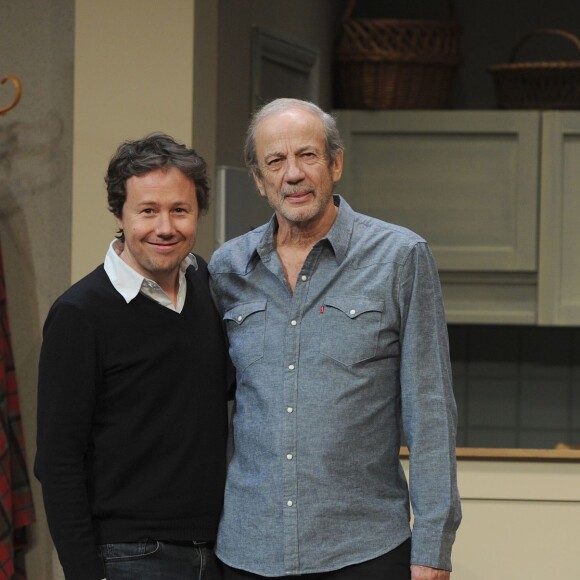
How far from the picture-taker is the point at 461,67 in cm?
385

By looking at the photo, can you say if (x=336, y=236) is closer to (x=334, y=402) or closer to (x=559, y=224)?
(x=334, y=402)

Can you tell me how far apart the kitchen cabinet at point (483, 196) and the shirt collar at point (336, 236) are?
1.81m

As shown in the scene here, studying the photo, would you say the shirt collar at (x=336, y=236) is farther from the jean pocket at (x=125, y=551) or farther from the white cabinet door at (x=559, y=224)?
the white cabinet door at (x=559, y=224)

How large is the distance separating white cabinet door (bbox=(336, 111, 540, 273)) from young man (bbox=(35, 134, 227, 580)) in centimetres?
193

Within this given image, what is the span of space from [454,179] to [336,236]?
195cm

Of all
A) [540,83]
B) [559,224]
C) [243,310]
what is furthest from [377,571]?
[540,83]

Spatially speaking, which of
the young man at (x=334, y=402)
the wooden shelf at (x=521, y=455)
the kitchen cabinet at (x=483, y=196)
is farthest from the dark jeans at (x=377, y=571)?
the kitchen cabinet at (x=483, y=196)

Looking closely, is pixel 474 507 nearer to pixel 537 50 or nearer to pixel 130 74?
pixel 130 74

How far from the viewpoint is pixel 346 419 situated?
1.57 m

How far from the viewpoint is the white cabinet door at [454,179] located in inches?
137

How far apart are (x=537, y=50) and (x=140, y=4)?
1903mm

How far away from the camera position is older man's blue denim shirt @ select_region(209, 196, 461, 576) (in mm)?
1566

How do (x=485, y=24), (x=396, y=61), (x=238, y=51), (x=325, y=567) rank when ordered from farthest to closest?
(x=485, y=24) → (x=396, y=61) → (x=238, y=51) → (x=325, y=567)

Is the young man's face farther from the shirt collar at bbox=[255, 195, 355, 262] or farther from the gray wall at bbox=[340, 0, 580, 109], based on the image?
the gray wall at bbox=[340, 0, 580, 109]
